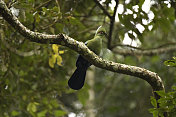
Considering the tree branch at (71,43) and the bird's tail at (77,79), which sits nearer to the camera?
the tree branch at (71,43)

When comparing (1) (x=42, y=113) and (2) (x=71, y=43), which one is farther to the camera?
(1) (x=42, y=113)

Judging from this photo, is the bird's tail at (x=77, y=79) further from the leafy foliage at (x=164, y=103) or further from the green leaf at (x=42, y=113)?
the green leaf at (x=42, y=113)

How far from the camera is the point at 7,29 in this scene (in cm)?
380

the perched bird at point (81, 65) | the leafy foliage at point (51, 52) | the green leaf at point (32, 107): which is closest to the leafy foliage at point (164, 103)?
the leafy foliage at point (51, 52)

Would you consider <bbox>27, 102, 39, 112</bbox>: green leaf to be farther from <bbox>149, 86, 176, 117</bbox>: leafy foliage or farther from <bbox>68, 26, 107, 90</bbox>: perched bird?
<bbox>149, 86, 176, 117</bbox>: leafy foliage

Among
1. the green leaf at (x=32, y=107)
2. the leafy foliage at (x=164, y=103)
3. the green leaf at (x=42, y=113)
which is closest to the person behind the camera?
the leafy foliage at (x=164, y=103)

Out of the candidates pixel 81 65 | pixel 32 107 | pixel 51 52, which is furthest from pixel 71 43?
pixel 32 107

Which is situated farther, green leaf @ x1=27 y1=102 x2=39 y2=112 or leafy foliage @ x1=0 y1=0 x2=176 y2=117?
green leaf @ x1=27 y1=102 x2=39 y2=112

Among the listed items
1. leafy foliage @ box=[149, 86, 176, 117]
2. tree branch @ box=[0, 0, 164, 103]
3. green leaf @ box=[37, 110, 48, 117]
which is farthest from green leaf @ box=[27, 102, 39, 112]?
leafy foliage @ box=[149, 86, 176, 117]

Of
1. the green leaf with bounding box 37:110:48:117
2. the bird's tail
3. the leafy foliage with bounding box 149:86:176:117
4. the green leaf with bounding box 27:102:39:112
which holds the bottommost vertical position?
the green leaf with bounding box 37:110:48:117

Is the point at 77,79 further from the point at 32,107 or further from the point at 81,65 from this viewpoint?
the point at 32,107

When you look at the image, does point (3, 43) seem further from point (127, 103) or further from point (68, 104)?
point (127, 103)

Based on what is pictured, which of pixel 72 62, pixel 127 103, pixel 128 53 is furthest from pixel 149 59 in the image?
pixel 72 62

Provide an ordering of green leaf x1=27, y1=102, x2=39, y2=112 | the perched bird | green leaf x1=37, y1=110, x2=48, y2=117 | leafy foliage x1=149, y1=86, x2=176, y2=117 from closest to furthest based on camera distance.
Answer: leafy foliage x1=149, y1=86, x2=176, y2=117 < the perched bird < green leaf x1=27, y1=102, x2=39, y2=112 < green leaf x1=37, y1=110, x2=48, y2=117
